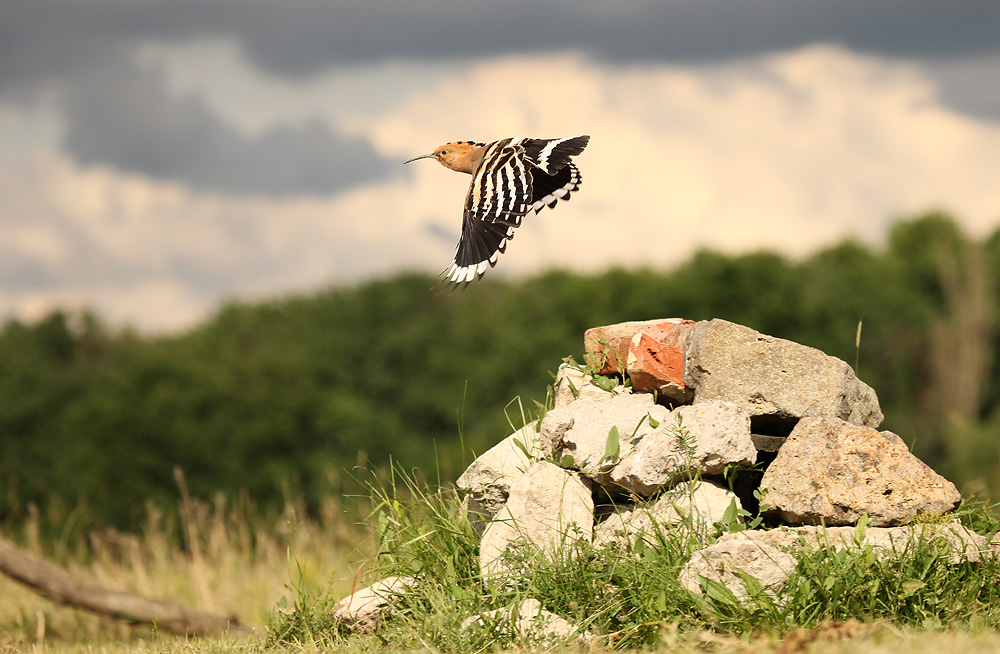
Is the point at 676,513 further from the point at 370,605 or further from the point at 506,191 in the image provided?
the point at 506,191

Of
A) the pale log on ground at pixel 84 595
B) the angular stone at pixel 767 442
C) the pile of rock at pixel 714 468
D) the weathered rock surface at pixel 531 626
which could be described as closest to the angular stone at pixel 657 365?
the pile of rock at pixel 714 468

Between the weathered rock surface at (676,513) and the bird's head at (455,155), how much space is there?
2356mm

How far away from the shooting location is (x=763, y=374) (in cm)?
547

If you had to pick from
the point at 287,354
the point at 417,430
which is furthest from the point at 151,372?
the point at 417,430

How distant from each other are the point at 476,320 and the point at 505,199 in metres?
35.7

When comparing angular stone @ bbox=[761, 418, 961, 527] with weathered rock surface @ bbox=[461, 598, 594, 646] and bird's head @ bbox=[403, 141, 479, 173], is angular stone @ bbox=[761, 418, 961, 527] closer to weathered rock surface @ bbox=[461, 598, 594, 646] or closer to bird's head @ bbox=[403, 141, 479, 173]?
weathered rock surface @ bbox=[461, 598, 594, 646]

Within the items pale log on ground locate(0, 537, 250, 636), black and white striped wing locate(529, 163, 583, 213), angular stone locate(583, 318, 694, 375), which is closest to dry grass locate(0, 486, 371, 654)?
pale log on ground locate(0, 537, 250, 636)

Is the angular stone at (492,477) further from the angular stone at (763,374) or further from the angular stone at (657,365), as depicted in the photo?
the angular stone at (763,374)

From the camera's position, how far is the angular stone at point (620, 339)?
5.89m

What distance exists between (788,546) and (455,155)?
3093 millimetres

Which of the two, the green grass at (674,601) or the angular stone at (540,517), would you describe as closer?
the green grass at (674,601)

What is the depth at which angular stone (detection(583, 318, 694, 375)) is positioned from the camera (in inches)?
232

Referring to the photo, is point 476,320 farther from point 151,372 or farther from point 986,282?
point 986,282

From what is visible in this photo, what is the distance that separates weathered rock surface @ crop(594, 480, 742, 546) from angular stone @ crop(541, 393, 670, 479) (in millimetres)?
316
